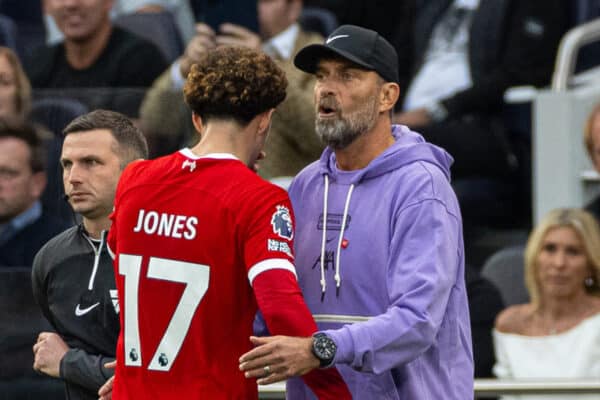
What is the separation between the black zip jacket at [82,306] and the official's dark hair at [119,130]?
0.26m

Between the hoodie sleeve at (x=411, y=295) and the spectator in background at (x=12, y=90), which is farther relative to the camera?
the spectator in background at (x=12, y=90)

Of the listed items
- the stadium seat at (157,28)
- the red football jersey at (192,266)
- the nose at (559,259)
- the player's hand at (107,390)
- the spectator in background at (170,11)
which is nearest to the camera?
the red football jersey at (192,266)

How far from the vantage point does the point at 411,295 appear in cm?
364

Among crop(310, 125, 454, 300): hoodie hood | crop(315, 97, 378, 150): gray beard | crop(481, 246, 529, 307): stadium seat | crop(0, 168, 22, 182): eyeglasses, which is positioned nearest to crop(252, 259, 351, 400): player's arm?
crop(310, 125, 454, 300): hoodie hood

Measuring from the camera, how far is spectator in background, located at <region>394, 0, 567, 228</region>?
7.42 m

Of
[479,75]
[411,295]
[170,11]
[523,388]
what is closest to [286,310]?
[411,295]

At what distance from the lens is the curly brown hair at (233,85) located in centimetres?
366

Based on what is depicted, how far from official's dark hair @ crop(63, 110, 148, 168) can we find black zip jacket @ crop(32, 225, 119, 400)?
26 centimetres

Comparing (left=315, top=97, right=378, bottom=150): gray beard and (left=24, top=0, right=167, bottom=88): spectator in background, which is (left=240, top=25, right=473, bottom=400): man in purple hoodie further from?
(left=24, top=0, right=167, bottom=88): spectator in background

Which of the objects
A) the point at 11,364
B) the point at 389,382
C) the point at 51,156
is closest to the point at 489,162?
the point at 51,156

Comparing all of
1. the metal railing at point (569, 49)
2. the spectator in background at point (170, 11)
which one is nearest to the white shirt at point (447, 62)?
the metal railing at point (569, 49)

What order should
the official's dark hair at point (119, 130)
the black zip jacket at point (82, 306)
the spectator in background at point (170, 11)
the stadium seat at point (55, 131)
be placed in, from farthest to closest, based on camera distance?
1. the spectator in background at point (170, 11)
2. the stadium seat at point (55, 131)
3. the official's dark hair at point (119, 130)
4. the black zip jacket at point (82, 306)

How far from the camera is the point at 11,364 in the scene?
507 cm

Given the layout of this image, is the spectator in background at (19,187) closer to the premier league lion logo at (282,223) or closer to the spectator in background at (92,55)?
the spectator in background at (92,55)
